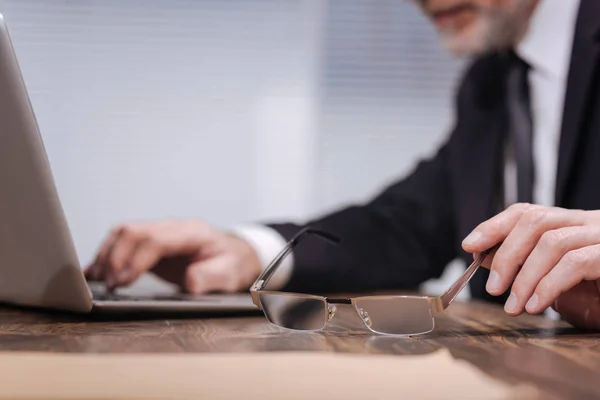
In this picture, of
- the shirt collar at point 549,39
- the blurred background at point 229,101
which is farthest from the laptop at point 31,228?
the blurred background at point 229,101

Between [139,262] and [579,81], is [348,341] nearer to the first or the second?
[139,262]

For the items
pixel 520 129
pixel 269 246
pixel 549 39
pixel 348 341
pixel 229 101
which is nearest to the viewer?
pixel 348 341

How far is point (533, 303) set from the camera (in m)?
0.55

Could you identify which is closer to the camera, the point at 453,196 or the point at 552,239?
the point at 552,239

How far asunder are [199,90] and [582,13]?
201 cm

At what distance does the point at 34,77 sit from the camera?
280 centimetres

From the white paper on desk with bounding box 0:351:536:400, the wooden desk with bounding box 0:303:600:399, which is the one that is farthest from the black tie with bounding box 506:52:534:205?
the white paper on desk with bounding box 0:351:536:400

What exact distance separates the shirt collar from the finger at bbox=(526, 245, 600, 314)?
2.66 feet

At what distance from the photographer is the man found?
58cm

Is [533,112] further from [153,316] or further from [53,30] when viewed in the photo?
[53,30]

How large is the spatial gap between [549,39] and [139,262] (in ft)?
2.96

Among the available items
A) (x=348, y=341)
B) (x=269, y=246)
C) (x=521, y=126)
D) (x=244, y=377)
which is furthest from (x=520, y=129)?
(x=244, y=377)

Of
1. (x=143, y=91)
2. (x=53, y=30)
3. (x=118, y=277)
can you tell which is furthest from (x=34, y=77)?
(x=118, y=277)

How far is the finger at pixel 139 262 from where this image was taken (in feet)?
3.04
